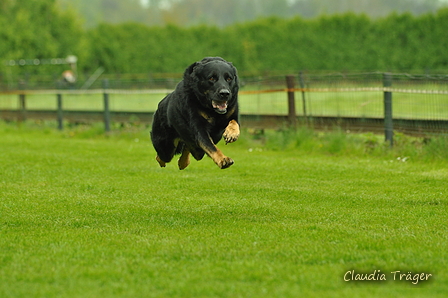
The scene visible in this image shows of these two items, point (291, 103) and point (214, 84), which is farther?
point (291, 103)

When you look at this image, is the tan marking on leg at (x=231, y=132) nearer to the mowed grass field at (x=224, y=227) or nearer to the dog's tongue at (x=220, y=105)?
the dog's tongue at (x=220, y=105)

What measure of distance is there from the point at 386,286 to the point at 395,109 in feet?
33.8

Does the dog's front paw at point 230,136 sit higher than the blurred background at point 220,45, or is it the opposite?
the blurred background at point 220,45

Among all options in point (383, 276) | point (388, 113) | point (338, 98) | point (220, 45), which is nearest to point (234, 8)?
point (220, 45)

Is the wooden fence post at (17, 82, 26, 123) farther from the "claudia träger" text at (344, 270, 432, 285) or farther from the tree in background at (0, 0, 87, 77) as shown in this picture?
the tree in background at (0, 0, 87, 77)

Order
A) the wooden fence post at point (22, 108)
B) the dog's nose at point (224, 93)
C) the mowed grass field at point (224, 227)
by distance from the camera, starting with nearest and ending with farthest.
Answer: the mowed grass field at point (224, 227), the dog's nose at point (224, 93), the wooden fence post at point (22, 108)

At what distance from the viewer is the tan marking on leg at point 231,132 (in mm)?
6646

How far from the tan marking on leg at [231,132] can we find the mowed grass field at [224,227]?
0.76 meters

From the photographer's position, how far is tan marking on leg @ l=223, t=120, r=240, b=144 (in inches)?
262

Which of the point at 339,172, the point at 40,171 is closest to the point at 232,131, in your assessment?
the point at 339,172

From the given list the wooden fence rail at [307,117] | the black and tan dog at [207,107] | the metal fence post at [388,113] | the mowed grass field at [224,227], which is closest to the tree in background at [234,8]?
the wooden fence rail at [307,117]

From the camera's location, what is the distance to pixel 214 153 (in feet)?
21.5

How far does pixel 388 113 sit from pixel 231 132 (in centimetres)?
573

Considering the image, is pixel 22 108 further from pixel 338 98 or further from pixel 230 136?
pixel 230 136
